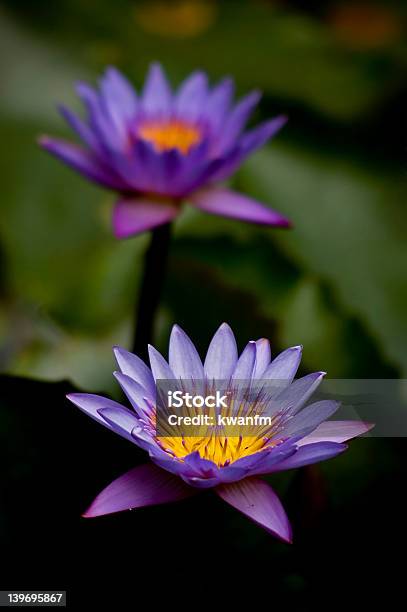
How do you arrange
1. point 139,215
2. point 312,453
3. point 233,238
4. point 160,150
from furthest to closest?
point 233,238 < point 160,150 < point 139,215 < point 312,453

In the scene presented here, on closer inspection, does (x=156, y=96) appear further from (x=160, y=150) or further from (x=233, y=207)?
(x=233, y=207)

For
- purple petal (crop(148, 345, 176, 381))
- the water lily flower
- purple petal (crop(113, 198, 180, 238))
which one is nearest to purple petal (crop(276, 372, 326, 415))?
the water lily flower

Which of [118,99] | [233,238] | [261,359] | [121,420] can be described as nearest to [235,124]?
[118,99]

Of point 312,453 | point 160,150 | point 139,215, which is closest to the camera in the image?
point 312,453

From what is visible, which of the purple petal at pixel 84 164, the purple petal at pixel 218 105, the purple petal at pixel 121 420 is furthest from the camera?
the purple petal at pixel 218 105

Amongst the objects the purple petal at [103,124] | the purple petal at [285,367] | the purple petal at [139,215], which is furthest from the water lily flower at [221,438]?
the purple petal at [103,124]

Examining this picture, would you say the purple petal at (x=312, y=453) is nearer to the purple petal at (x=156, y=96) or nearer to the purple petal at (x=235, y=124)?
the purple petal at (x=235, y=124)

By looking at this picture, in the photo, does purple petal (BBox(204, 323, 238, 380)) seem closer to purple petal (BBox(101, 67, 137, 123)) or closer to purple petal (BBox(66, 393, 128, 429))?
purple petal (BBox(66, 393, 128, 429))
